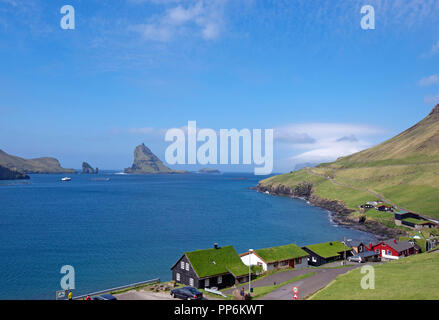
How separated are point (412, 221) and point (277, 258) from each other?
76.4m

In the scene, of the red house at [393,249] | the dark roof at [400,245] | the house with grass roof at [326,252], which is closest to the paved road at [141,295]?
the house with grass roof at [326,252]

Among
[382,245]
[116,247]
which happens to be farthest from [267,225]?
[116,247]

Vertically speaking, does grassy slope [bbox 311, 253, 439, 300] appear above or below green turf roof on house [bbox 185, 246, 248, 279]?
above

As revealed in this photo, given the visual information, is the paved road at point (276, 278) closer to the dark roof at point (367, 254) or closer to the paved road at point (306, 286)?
the paved road at point (306, 286)

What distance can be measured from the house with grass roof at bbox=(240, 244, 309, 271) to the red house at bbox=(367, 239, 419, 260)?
24388 mm

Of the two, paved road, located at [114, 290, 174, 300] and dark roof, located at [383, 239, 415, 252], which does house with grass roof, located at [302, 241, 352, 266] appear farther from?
paved road, located at [114, 290, 174, 300]

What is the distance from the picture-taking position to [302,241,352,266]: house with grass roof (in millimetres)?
63438

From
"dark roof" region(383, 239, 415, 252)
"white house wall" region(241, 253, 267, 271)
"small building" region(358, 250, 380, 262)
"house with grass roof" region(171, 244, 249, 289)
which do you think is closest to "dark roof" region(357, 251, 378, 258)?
"small building" region(358, 250, 380, 262)

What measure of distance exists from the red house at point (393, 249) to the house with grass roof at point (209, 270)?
3970 cm

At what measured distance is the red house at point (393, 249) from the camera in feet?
229

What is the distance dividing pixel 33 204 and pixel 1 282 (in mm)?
114103
